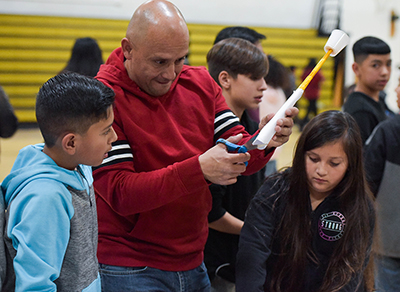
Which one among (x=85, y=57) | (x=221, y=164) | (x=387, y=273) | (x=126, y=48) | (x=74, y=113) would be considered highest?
(x=126, y=48)

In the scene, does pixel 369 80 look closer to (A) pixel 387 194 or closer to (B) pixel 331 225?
(A) pixel 387 194

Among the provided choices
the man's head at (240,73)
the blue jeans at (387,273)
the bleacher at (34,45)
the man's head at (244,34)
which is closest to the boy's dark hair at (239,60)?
the man's head at (240,73)

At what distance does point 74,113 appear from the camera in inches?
45.5

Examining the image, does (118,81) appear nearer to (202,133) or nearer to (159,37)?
(159,37)

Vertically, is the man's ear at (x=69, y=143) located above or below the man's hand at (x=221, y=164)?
above

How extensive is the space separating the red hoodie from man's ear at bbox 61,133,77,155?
125mm

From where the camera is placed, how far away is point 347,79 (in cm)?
961

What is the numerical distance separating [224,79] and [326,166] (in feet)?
2.20

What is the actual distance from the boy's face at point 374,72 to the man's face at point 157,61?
2152 millimetres

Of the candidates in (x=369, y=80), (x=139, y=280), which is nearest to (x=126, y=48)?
(x=139, y=280)

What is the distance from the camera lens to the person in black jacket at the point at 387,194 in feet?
7.77

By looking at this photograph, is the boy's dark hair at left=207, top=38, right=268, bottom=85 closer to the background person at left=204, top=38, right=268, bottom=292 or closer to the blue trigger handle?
the background person at left=204, top=38, right=268, bottom=292

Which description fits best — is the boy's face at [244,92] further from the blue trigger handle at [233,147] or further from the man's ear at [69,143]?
the man's ear at [69,143]

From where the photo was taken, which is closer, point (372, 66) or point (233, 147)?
point (233, 147)
